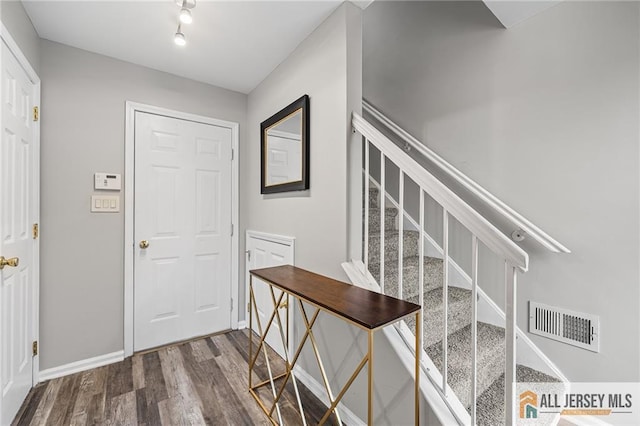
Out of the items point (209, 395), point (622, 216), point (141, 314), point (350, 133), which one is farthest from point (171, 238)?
point (622, 216)

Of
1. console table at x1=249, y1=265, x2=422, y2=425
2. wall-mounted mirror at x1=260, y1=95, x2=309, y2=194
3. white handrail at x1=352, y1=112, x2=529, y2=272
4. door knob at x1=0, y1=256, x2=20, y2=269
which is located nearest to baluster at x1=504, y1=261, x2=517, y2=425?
white handrail at x1=352, y1=112, x2=529, y2=272

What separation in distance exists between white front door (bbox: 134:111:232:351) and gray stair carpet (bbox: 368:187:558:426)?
160 centimetres

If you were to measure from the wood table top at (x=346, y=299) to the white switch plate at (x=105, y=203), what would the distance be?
56.2 inches

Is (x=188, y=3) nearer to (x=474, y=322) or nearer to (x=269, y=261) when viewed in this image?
(x=269, y=261)

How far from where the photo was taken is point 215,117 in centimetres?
267

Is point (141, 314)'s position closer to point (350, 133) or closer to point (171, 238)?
point (171, 238)

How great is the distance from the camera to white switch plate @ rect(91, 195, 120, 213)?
2.12 meters

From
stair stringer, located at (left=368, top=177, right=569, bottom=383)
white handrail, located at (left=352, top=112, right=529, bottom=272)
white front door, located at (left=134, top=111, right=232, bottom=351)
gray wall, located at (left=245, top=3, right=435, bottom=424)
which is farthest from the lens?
white front door, located at (left=134, top=111, right=232, bottom=351)

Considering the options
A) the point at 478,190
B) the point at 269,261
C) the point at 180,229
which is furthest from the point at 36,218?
the point at 478,190

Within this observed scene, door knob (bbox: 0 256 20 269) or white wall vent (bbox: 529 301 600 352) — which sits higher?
door knob (bbox: 0 256 20 269)

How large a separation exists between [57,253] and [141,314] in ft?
2.52

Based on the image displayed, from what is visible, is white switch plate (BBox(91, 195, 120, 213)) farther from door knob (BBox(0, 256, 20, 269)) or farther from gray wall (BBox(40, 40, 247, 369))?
door knob (BBox(0, 256, 20, 269))

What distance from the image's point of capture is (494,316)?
6.22 feet

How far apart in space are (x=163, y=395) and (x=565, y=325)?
256 centimetres
